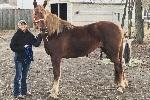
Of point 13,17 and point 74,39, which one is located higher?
point 74,39

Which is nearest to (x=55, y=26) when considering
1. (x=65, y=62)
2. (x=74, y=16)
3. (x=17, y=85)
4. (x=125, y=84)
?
(x=17, y=85)

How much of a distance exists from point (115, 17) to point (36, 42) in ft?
75.4

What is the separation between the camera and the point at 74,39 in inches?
380

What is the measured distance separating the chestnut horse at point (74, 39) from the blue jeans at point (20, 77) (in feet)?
2.19

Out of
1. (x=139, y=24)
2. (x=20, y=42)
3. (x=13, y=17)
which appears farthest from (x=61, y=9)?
(x=20, y=42)

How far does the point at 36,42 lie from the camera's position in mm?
8984

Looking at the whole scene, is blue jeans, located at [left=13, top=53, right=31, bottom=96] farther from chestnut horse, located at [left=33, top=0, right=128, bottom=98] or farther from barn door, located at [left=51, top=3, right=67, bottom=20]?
barn door, located at [left=51, top=3, right=67, bottom=20]

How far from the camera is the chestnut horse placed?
9.13 metres

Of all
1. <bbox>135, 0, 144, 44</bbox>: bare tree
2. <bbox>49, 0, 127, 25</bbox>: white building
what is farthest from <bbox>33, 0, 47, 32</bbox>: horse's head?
<bbox>49, 0, 127, 25</bbox>: white building

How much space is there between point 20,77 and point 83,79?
108 inches

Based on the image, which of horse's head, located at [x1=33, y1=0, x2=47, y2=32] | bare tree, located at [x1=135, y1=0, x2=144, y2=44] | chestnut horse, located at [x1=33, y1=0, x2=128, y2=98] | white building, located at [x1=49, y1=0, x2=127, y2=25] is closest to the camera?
horse's head, located at [x1=33, y1=0, x2=47, y2=32]

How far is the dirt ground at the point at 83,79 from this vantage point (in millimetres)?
9242

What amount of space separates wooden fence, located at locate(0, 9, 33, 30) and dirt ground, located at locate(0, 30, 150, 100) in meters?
19.8

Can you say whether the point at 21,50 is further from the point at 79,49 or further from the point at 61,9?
the point at 61,9
